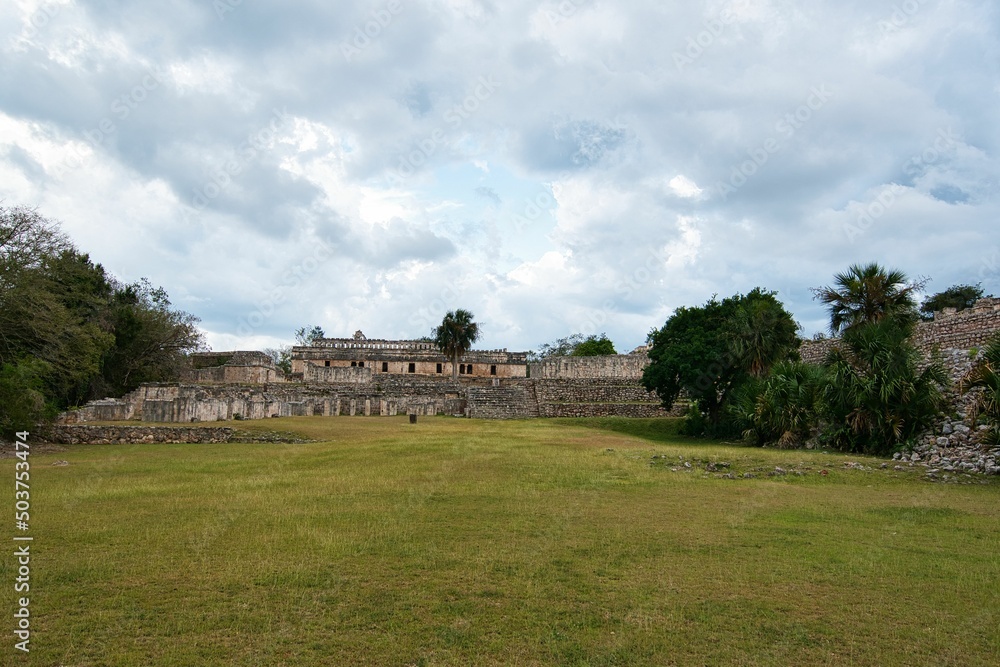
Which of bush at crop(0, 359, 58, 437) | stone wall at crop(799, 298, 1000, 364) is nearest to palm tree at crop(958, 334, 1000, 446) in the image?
stone wall at crop(799, 298, 1000, 364)

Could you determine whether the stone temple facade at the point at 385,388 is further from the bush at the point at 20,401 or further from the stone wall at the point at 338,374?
the bush at the point at 20,401

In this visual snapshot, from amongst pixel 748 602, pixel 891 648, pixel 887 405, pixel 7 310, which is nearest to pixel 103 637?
pixel 748 602

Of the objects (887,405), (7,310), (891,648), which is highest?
(7,310)

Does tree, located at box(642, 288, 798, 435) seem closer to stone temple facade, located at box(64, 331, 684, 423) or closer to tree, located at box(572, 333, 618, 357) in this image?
stone temple facade, located at box(64, 331, 684, 423)

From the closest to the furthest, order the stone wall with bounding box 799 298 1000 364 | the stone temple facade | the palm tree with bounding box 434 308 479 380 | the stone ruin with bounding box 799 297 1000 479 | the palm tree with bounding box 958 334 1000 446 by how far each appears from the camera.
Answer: the stone ruin with bounding box 799 297 1000 479 < the palm tree with bounding box 958 334 1000 446 < the stone wall with bounding box 799 298 1000 364 < the stone temple facade < the palm tree with bounding box 434 308 479 380

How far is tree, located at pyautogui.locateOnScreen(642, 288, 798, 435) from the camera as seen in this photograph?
78.0ft

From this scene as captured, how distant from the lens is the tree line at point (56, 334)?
61.7 feet

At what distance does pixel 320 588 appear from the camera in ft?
17.3

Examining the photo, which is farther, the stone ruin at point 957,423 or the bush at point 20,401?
the bush at point 20,401

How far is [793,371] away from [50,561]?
61.1ft

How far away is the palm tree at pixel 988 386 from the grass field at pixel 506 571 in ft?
8.16

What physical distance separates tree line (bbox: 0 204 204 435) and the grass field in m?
9.20

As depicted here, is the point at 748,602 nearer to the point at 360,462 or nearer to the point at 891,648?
the point at 891,648

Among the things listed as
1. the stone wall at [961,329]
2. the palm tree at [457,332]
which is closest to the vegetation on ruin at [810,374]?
the stone wall at [961,329]
